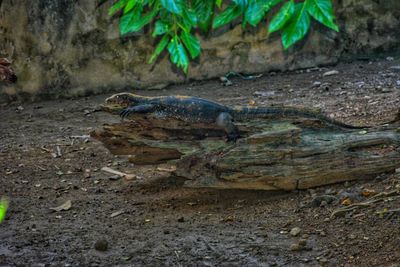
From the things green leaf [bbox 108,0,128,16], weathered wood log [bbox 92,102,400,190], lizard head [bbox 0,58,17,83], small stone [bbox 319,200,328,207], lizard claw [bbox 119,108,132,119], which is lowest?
small stone [bbox 319,200,328,207]

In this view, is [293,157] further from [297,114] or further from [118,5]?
[118,5]

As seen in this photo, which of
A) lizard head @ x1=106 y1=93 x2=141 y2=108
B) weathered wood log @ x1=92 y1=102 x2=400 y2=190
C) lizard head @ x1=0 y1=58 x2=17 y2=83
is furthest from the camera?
lizard head @ x1=106 y1=93 x2=141 y2=108

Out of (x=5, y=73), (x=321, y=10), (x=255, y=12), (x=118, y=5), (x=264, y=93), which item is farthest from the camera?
(x=264, y=93)

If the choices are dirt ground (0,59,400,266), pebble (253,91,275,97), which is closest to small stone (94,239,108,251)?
dirt ground (0,59,400,266)

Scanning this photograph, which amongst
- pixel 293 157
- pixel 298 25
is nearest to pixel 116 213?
pixel 293 157

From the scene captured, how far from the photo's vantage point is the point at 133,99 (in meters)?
5.55

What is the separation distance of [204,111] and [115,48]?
4.05m

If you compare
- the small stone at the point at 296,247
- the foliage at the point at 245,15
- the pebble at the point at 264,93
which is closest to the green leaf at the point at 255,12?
the foliage at the point at 245,15

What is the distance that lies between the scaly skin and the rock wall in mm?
3510

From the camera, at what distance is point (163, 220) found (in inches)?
180

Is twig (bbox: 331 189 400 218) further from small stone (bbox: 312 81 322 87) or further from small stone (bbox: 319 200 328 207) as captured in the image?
small stone (bbox: 312 81 322 87)

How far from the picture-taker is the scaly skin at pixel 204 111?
486 cm

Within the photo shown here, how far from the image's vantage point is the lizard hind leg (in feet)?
15.7

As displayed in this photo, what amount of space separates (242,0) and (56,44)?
19.9 ft
